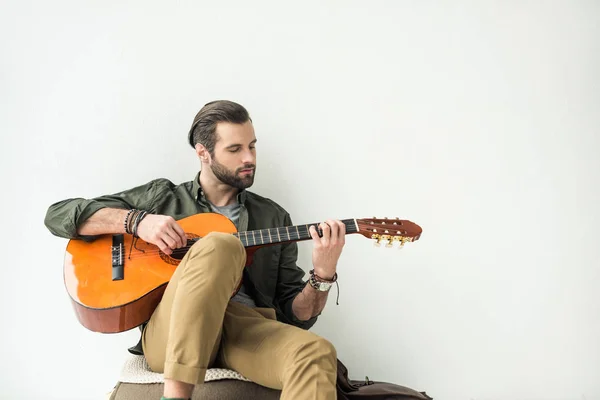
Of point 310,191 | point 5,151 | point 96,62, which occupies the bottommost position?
point 310,191

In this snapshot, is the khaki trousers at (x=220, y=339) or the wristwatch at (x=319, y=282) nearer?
the khaki trousers at (x=220, y=339)

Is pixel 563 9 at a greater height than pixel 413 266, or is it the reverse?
pixel 563 9

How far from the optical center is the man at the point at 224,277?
130cm

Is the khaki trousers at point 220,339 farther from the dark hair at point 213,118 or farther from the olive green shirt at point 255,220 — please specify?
the dark hair at point 213,118

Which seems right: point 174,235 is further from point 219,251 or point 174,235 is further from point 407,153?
point 407,153

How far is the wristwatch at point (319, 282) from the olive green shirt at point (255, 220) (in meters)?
0.20

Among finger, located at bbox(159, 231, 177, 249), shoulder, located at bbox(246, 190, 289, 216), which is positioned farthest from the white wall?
finger, located at bbox(159, 231, 177, 249)

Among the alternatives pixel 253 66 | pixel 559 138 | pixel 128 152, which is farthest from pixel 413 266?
pixel 128 152

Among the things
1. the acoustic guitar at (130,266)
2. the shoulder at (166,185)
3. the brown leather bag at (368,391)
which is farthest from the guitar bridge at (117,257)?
the brown leather bag at (368,391)

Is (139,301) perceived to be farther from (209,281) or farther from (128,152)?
(128,152)

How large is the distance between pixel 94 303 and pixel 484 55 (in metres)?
1.77

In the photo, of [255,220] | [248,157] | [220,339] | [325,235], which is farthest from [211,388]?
[248,157]

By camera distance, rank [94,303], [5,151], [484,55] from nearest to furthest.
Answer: [94,303], [5,151], [484,55]

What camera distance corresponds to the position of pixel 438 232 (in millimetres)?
2234
